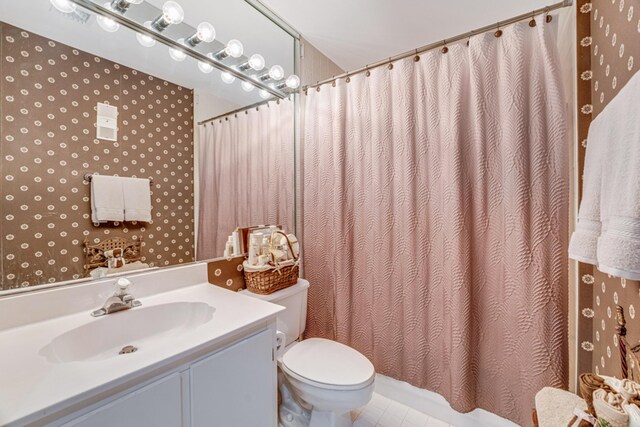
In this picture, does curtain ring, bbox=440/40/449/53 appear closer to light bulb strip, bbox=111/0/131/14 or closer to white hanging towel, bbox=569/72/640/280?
white hanging towel, bbox=569/72/640/280

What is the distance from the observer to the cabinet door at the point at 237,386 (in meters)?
0.77

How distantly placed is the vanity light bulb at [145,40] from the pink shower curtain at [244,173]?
389 mm

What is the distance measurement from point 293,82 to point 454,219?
134cm

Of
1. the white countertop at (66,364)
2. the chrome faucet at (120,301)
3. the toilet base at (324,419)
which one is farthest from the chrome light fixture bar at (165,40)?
the toilet base at (324,419)

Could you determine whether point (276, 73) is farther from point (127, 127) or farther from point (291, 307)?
point (291, 307)

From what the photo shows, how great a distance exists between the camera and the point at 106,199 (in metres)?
1.03

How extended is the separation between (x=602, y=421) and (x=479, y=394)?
902 mm

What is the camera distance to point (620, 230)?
0.59 metres

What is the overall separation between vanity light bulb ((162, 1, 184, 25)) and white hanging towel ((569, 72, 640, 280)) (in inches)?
62.4

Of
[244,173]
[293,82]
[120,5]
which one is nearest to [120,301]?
[244,173]

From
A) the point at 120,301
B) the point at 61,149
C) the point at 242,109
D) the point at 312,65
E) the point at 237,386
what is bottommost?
the point at 237,386

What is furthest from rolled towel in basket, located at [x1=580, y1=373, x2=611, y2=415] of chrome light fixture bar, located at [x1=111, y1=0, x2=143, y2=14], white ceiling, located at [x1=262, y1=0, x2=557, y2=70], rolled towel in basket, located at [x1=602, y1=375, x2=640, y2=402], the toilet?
chrome light fixture bar, located at [x1=111, y1=0, x2=143, y2=14]

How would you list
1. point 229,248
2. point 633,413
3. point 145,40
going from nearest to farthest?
1. point 633,413
2. point 145,40
3. point 229,248

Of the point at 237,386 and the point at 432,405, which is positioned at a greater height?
the point at 237,386
